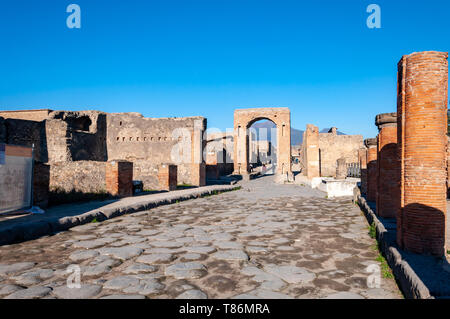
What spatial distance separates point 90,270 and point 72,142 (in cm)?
1506

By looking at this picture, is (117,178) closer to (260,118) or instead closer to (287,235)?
(287,235)

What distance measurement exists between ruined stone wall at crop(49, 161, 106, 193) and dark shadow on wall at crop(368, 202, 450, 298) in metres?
8.23

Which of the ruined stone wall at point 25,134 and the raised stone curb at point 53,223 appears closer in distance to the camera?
the raised stone curb at point 53,223

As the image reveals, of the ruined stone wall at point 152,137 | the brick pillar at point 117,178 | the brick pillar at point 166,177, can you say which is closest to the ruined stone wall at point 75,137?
the ruined stone wall at point 152,137

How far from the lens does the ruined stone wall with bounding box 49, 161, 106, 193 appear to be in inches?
375

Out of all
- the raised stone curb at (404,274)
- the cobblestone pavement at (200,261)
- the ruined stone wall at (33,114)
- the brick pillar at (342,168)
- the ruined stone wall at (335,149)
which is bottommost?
the cobblestone pavement at (200,261)

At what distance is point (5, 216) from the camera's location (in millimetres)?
5434

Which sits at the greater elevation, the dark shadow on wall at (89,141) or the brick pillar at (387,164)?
A: the dark shadow on wall at (89,141)

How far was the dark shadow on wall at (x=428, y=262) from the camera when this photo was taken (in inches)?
79.4

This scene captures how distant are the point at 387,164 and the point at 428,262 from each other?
274cm

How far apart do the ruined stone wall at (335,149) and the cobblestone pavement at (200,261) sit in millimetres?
17255

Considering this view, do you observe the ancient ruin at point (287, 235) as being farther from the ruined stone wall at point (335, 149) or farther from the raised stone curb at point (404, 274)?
the ruined stone wall at point (335, 149)

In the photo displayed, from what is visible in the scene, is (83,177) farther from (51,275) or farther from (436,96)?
(436,96)

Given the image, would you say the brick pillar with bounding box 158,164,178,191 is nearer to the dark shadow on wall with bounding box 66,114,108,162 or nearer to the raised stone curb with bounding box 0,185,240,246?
the raised stone curb with bounding box 0,185,240,246
